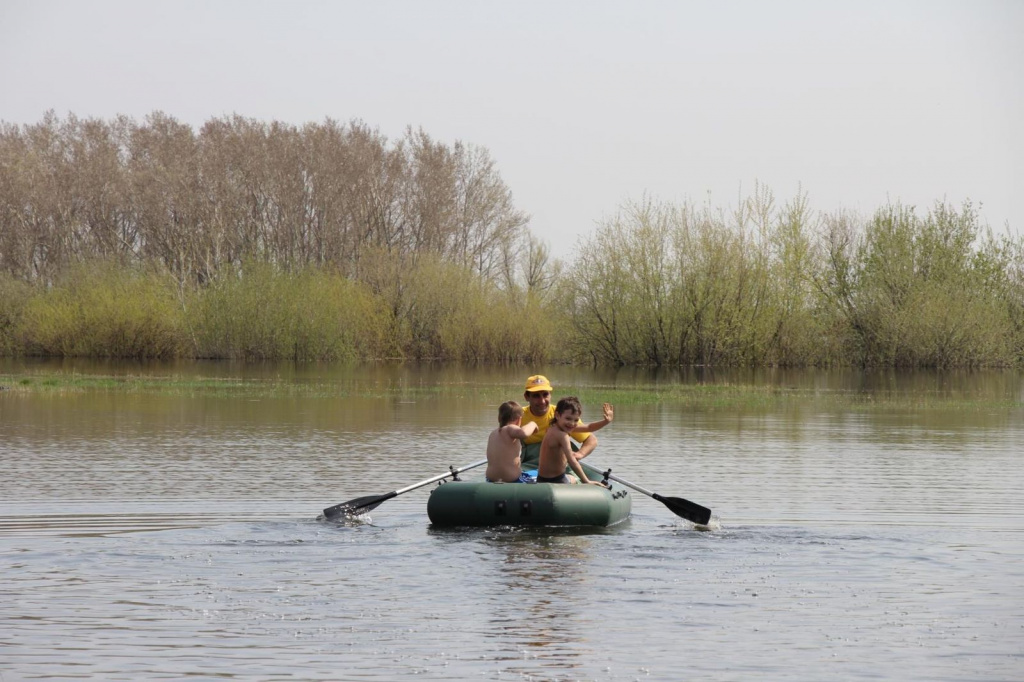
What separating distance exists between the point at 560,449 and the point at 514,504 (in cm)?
120

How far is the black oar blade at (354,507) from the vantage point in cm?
1310

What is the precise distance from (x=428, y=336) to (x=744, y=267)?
1595 cm

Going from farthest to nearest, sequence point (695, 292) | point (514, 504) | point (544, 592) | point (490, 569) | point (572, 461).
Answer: point (695, 292), point (572, 461), point (514, 504), point (490, 569), point (544, 592)

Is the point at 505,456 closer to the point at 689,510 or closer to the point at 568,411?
the point at 568,411

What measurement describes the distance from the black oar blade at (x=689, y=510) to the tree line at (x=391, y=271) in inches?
1737

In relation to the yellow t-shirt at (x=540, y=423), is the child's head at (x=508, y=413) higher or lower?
higher

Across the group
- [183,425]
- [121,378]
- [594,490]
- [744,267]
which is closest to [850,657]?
[594,490]

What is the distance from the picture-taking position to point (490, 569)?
34.8 feet

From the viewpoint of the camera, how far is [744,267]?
57.4m

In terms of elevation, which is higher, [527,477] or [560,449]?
[560,449]

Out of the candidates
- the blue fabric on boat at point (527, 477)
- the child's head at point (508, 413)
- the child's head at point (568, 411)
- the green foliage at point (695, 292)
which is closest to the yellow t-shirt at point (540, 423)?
the blue fabric on boat at point (527, 477)

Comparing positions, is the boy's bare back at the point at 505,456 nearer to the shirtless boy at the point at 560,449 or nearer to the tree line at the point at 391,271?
the shirtless boy at the point at 560,449

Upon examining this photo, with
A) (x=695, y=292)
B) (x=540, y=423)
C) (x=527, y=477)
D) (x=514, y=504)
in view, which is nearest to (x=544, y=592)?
(x=514, y=504)

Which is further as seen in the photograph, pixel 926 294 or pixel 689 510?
pixel 926 294
